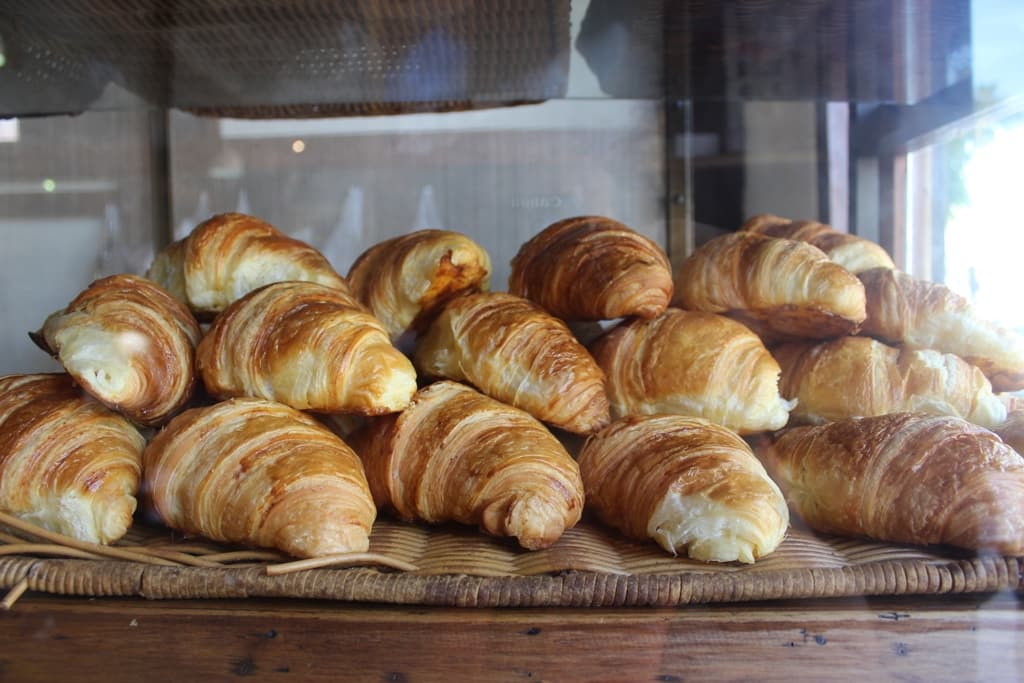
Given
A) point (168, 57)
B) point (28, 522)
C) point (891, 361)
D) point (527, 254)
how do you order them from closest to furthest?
point (28, 522) → point (891, 361) → point (527, 254) → point (168, 57)

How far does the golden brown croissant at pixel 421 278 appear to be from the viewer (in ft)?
3.76

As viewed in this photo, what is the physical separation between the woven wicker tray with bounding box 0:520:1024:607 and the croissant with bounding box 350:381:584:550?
63mm

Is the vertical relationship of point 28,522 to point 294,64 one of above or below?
below

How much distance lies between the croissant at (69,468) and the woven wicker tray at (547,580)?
7cm

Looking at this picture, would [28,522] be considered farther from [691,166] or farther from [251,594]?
[691,166]

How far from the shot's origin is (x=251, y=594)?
754mm

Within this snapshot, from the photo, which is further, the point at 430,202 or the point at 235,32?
the point at 430,202

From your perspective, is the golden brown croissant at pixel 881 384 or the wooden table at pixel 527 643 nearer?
the wooden table at pixel 527 643

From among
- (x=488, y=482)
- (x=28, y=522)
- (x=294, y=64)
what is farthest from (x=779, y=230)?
(x=28, y=522)

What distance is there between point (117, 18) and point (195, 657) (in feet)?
3.31

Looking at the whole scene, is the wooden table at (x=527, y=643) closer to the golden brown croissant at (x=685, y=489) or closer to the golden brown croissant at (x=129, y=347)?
the golden brown croissant at (x=685, y=489)

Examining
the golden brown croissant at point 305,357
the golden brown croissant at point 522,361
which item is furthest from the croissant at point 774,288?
the golden brown croissant at point 305,357

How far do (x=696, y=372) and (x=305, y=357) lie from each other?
536 mm

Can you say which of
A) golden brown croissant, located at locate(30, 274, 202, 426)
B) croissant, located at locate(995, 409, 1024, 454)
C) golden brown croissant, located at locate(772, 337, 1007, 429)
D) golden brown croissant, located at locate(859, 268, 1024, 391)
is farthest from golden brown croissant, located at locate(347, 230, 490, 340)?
croissant, located at locate(995, 409, 1024, 454)
